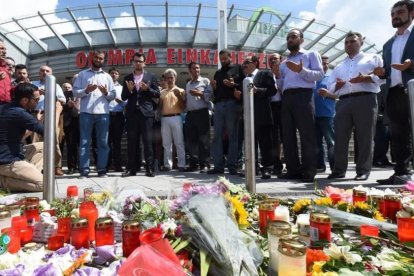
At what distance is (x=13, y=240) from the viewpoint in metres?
1.73

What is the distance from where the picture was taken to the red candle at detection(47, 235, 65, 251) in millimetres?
1747

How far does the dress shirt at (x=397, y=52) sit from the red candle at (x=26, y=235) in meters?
3.74

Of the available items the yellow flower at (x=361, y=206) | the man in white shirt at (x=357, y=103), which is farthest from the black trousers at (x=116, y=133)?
the yellow flower at (x=361, y=206)

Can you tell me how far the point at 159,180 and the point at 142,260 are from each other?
328 centimetres

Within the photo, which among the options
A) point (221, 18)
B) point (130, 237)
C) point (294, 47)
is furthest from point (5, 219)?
point (221, 18)

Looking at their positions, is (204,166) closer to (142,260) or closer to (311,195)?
(311,195)

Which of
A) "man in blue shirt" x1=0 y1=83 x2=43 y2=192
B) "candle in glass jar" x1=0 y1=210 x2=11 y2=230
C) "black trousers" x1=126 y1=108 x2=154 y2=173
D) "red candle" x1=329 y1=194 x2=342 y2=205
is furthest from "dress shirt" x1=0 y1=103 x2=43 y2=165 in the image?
"red candle" x1=329 y1=194 x2=342 y2=205

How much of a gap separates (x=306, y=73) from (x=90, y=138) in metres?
3.00

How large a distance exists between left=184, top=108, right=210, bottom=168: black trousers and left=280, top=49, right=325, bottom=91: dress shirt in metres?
1.55

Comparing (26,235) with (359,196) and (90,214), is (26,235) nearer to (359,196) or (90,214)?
(90,214)

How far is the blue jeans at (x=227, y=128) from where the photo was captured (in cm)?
501

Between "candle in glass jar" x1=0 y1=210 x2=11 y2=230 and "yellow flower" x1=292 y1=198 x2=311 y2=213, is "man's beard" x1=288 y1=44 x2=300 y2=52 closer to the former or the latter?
"yellow flower" x1=292 y1=198 x2=311 y2=213

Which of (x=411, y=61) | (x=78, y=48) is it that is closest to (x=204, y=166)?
(x=411, y=61)

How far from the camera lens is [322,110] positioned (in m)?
5.48
